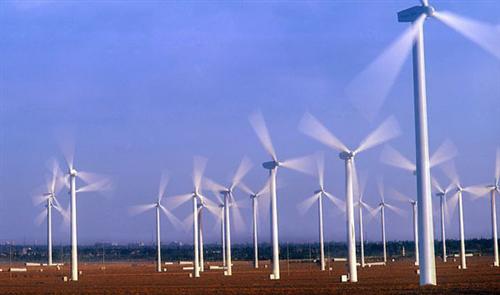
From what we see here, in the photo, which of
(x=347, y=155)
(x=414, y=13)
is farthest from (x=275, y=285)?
(x=414, y=13)

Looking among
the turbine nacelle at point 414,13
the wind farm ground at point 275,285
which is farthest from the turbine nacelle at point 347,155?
the turbine nacelle at point 414,13

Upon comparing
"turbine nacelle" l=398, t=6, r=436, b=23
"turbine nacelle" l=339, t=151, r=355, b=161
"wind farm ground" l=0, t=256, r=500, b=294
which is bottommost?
"wind farm ground" l=0, t=256, r=500, b=294

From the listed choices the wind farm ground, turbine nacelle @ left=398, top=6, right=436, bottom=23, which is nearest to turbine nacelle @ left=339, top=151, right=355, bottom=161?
the wind farm ground

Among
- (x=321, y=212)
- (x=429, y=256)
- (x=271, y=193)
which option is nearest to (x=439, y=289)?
(x=429, y=256)

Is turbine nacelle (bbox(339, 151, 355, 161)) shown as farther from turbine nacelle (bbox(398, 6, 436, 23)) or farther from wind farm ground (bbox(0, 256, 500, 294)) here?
turbine nacelle (bbox(398, 6, 436, 23))

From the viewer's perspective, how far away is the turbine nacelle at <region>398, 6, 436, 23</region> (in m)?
59.5

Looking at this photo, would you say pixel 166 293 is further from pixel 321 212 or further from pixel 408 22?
pixel 321 212

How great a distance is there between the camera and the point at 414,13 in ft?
197

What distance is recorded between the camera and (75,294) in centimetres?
6900

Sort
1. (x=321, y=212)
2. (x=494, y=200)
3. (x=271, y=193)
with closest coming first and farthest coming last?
(x=271, y=193) < (x=321, y=212) < (x=494, y=200)

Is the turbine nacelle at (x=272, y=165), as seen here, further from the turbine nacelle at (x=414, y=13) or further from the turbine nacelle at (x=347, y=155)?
the turbine nacelle at (x=414, y=13)

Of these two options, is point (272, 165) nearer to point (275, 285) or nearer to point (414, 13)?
point (275, 285)

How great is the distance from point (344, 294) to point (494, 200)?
254 ft

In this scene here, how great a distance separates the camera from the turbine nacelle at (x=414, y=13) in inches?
2344
